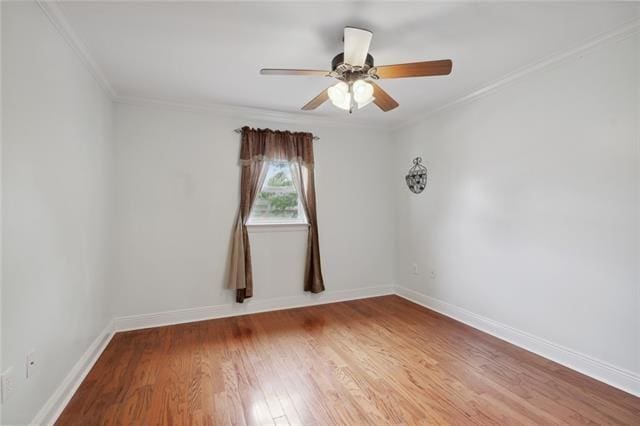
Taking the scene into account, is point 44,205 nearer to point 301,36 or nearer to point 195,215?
point 195,215

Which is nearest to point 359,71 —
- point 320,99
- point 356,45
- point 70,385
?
point 356,45

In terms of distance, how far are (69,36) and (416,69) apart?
228 cm

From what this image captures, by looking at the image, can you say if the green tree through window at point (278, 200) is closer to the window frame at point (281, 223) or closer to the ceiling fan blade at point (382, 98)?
the window frame at point (281, 223)

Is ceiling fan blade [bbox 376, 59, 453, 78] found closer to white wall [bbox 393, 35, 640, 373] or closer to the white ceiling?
the white ceiling

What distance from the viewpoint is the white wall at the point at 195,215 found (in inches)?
124

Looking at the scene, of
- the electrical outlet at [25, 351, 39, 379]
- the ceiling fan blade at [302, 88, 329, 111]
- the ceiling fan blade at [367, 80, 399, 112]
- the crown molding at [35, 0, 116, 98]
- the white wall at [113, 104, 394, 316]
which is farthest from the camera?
the white wall at [113, 104, 394, 316]

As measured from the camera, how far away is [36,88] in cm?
162

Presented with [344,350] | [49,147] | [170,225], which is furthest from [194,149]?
[344,350]

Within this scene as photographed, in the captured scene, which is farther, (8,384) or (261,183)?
(261,183)

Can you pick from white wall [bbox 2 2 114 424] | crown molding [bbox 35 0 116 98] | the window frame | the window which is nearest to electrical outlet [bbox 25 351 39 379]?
white wall [bbox 2 2 114 424]

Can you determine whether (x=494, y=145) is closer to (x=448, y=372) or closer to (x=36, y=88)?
(x=448, y=372)

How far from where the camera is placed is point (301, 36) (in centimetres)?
206

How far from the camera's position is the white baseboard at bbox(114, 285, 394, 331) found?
3.16 m

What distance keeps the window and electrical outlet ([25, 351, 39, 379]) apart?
2281 millimetres
